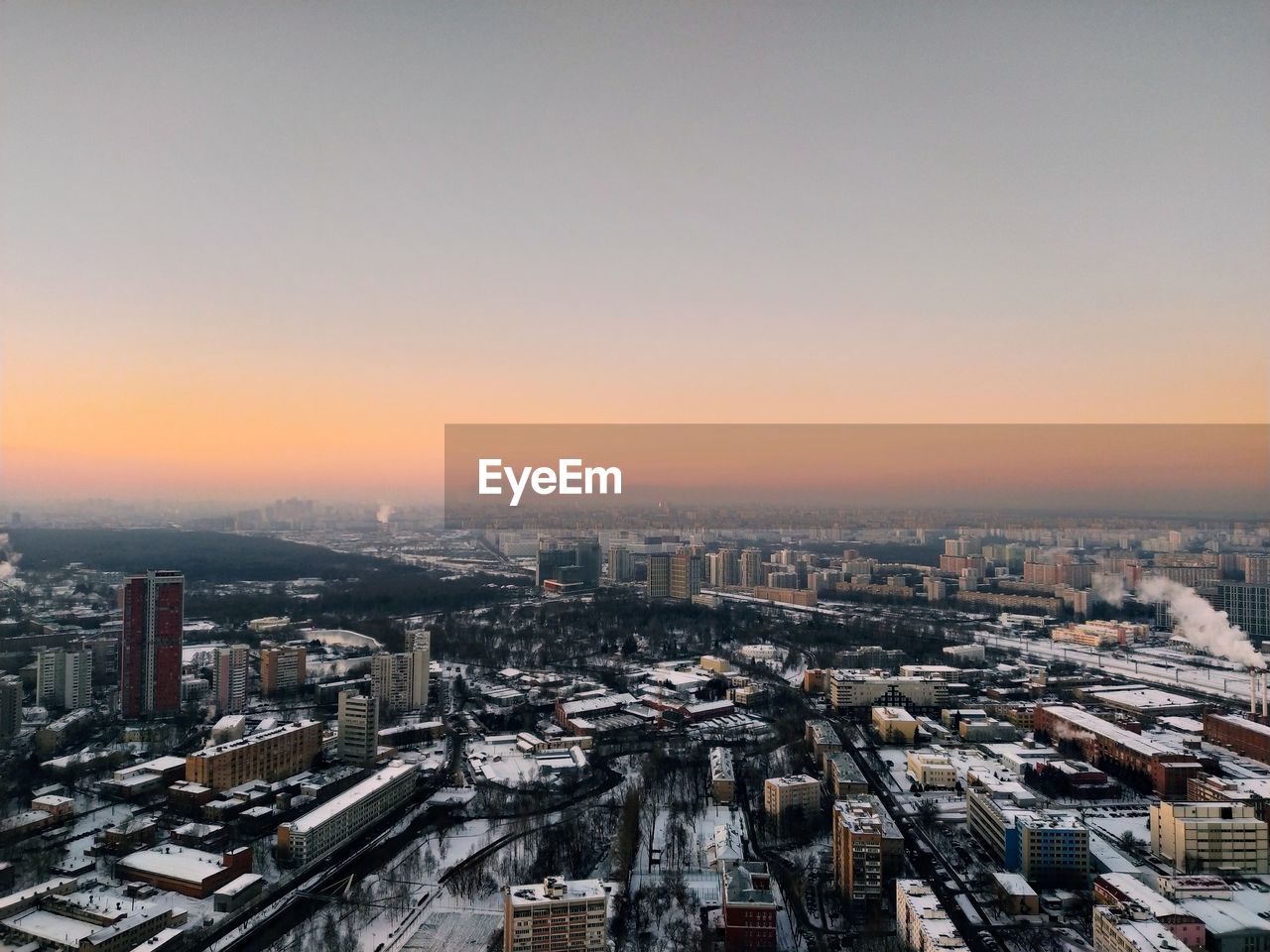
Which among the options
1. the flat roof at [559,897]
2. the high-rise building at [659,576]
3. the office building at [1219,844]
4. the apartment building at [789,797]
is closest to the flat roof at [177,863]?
the flat roof at [559,897]

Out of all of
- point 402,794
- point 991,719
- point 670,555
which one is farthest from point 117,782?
point 670,555

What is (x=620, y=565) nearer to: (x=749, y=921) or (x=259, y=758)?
(x=259, y=758)

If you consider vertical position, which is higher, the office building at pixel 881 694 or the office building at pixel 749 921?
the office building at pixel 749 921

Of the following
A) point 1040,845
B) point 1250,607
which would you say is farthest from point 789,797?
point 1250,607

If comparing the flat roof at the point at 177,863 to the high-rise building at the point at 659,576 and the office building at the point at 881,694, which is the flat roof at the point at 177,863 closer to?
the office building at the point at 881,694

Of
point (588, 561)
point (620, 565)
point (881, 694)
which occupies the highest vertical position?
point (588, 561)

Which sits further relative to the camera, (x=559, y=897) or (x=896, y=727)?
(x=896, y=727)

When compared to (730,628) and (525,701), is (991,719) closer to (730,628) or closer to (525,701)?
(525,701)
